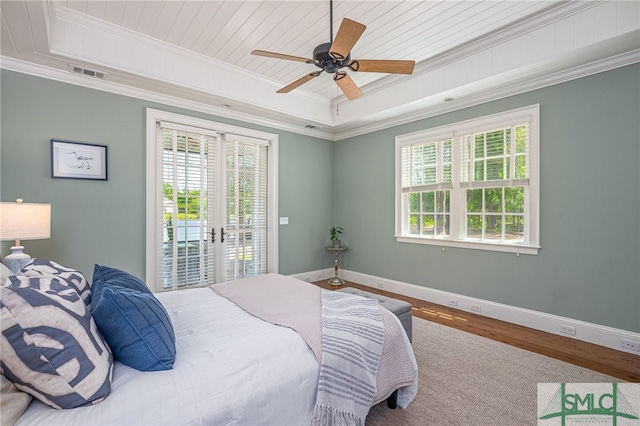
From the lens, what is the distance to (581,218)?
297 centimetres

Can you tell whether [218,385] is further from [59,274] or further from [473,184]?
[473,184]

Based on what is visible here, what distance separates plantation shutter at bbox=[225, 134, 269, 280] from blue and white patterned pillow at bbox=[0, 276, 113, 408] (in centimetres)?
315

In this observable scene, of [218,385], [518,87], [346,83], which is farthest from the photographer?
[518,87]

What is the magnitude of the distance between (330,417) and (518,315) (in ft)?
9.55

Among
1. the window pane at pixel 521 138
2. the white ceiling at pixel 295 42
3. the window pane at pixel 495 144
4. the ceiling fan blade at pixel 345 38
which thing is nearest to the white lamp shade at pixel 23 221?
the white ceiling at pixel 295 42

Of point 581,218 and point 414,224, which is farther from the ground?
point 581,218

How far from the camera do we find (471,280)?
12.4ft

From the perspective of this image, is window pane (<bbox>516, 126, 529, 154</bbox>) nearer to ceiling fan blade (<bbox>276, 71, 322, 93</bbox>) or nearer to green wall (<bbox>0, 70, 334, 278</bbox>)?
ceiling fan blade (<bbox>276, 71, 322, 93</bbox>)

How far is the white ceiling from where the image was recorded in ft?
8.41

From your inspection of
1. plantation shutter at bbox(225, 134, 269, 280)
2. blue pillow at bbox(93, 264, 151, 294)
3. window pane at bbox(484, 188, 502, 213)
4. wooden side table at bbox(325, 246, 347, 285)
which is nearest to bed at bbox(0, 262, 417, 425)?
blue pillow at bbox(93, 264, 151, 294)

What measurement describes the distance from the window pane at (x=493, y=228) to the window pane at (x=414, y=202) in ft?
3.18

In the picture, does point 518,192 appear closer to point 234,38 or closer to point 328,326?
point 328,326

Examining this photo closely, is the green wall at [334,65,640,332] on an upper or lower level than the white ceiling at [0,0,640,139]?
lower

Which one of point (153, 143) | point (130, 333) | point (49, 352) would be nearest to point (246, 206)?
point (153, 143)
